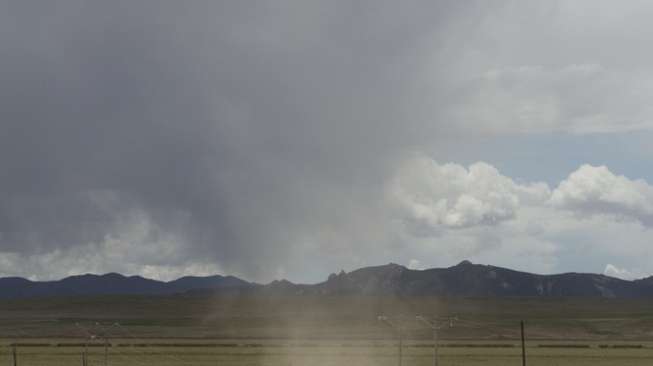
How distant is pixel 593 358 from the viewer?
6181 inches

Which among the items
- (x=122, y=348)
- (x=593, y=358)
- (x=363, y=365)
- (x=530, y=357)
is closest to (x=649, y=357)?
(x=593, y=358)

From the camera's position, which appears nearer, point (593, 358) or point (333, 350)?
point (593, 358)

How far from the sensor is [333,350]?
169 m

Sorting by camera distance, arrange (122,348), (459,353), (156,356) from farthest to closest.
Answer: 1. (122,348)
2. (459,353)
3. (156,356)

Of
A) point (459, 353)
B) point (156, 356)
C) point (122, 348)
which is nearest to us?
point (156, 356)

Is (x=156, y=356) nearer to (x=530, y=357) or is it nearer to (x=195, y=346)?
(x=195, y=346)

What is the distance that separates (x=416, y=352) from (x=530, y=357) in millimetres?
22616

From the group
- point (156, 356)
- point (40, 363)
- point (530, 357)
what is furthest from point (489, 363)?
point (40, 363)

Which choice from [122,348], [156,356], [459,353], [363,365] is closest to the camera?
[363,365]

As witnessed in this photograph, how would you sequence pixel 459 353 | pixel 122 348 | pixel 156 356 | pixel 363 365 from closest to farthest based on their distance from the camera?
1. pixel 363 365
2. pixel 156 356
3. pixel 459 353
4. pixel 122 348

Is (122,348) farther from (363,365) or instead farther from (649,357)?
(649,357)

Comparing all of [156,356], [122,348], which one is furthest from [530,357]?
[122,348]

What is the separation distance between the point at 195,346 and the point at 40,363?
5065 centimetres

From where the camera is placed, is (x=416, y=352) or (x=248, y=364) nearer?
(x=248, y=364)
